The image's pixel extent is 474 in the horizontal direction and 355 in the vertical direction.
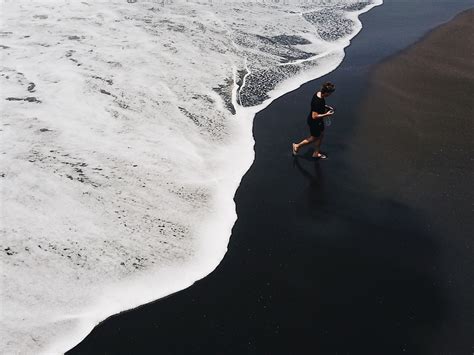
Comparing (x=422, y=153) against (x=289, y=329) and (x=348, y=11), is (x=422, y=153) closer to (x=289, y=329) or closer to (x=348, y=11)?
(x=289, y=329)

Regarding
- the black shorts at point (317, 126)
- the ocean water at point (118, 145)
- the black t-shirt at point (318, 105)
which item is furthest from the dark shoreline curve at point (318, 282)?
the black t-shirt at point (318, 105)

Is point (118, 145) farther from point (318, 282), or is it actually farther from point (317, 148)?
point (318, 282)

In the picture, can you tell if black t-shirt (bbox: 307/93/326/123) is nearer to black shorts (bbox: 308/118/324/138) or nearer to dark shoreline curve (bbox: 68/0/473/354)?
black shorts (bbox: 308/118/324/138)

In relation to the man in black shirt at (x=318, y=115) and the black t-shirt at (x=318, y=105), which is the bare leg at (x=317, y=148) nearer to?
the man in black shirt at (x=318, y=115)

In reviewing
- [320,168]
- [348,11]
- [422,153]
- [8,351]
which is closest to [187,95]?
[320,168]

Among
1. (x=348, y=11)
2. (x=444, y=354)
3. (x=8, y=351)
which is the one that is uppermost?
(x=348, y=11)

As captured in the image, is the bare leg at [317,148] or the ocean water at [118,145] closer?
the ocean water at [118,145]
